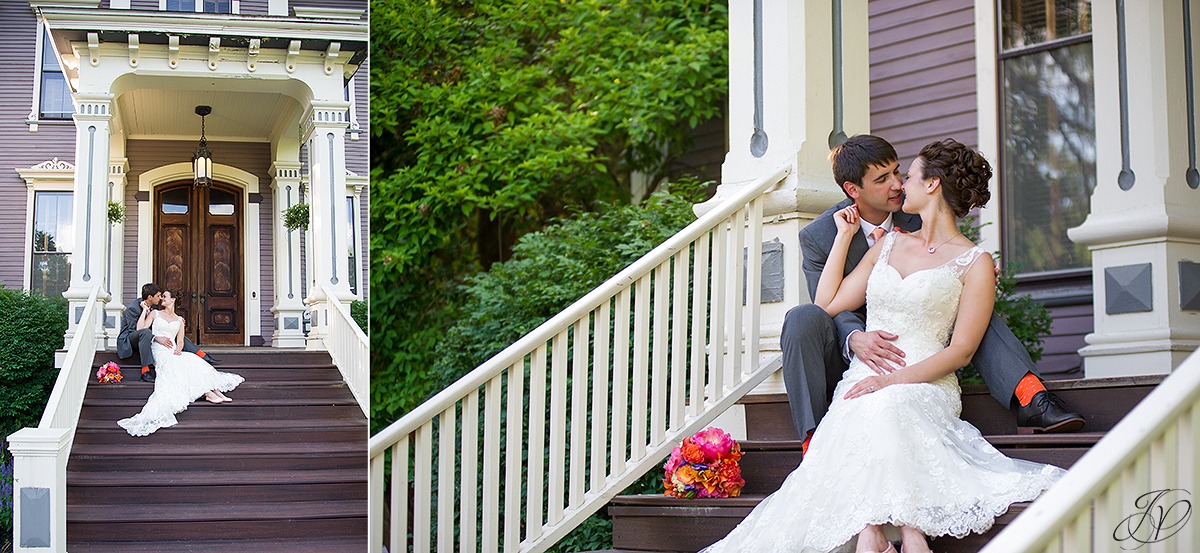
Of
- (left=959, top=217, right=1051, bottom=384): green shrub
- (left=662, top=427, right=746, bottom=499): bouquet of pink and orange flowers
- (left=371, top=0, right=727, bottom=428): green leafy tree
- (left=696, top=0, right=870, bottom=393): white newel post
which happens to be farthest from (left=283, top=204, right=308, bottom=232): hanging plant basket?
(left=371, top=0, right=727, bottom=428): green leafy tree

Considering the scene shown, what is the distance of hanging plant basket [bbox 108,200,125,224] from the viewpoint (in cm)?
218

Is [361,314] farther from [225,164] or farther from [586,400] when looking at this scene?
[586,400]

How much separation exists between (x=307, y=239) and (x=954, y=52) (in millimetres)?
5262

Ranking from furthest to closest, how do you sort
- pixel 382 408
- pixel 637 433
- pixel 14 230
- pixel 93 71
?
pixel 382 408
pixel 637 433
pixel 93 71
pixel 14 230

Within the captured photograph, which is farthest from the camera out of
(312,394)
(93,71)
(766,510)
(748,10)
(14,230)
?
(748,10)

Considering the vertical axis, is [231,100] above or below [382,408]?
above

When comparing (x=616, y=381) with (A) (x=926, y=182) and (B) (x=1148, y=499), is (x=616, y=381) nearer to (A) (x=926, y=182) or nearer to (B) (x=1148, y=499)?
(A) (x=926, y=182)

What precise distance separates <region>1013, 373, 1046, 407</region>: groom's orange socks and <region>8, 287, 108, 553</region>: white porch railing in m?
2.31

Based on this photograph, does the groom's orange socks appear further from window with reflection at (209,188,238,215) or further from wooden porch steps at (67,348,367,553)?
window with reflection at (209,188,238,215)

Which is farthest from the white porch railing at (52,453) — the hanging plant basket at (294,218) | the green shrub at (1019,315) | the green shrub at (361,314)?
the green shrub at (1019,315)

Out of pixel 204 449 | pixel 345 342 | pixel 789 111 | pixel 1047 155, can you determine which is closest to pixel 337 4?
pixel 345 342

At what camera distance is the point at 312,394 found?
7.83ft

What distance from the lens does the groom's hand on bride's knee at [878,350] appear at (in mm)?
3340

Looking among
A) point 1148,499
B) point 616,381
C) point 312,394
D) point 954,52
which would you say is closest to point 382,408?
point 616,381
